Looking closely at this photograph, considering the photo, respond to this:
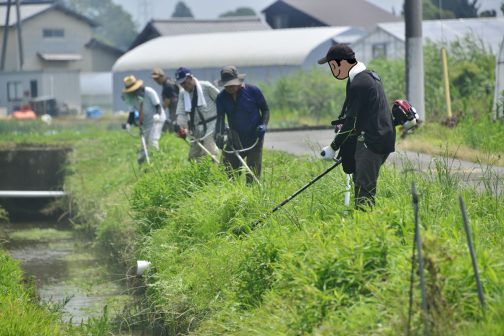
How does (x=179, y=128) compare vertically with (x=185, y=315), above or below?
above

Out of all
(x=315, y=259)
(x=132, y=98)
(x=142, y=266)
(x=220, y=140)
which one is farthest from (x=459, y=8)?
(x=315, y=259)

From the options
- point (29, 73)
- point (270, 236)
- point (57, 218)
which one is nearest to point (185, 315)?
point (270, 236)

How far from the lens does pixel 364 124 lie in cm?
917

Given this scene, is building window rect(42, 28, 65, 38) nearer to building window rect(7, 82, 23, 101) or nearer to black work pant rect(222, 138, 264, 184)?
building window rect(7, 82, 23, 101)

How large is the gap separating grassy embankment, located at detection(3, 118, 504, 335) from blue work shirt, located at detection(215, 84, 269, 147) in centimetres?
54

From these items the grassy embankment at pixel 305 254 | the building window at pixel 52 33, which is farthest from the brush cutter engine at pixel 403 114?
the building window at pixel 52 33

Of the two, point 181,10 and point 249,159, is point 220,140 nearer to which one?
point 249,159

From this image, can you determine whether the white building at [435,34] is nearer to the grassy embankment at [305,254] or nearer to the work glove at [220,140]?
the work glove at [220,140]

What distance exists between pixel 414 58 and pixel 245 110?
25.6 ft

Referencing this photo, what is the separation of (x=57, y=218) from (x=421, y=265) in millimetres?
16899

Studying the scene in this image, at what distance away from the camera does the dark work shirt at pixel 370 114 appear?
9109 mm

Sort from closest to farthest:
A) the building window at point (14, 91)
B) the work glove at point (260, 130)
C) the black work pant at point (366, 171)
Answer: the black work pant at point (366, 171), the work glove at point (260, 130), the building window at point (14, 91)

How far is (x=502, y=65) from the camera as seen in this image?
19.1 m

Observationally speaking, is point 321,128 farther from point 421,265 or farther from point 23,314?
point 421,265
